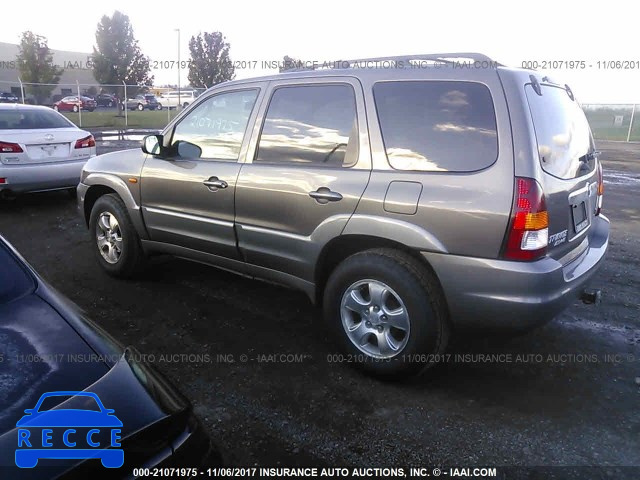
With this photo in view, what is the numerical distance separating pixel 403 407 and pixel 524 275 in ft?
3.36

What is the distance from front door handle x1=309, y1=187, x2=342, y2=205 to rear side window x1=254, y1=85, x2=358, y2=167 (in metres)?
0.19

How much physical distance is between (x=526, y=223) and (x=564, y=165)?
0.64m

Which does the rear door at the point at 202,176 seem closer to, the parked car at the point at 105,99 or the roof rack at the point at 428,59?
the roof rack at the point at 428,59

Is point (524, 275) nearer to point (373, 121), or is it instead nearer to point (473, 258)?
point (473, 258)

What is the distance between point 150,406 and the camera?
164 cm

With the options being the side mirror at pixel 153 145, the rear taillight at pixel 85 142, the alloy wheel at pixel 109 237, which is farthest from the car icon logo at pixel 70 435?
the rear taillight at pixel 85 142

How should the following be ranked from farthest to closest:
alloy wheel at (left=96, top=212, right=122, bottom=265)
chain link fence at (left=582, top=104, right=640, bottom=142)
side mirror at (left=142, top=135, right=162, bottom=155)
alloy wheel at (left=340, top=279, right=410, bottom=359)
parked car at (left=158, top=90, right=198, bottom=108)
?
1. parked car at (left=158, top=90, right=198, bottom=108)
2. chain link fence at (left=582, top=104, right=640, bottom=142)
3. alloy wheel at (left=96, top=212, right=122, bottom=265)
4. side mirror at (left=142, top=135, right=162, bottom=155)
5. alloy wheel at (left=340, top=279, right=410, bottom=359)

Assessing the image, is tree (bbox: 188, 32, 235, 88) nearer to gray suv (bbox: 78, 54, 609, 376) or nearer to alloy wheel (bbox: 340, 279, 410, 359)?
gray suv (bbox: 78, 54, 609, 376)

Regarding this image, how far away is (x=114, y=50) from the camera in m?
36.8

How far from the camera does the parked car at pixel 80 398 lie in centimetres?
141

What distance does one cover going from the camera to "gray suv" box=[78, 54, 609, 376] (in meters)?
2.83

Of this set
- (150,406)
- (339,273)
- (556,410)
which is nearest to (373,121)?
(339,273)

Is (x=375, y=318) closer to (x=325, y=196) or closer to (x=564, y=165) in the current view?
(x=325, y=196)

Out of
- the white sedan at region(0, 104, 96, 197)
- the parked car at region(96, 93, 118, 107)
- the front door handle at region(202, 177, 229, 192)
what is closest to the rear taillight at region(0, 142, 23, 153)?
the white sedan at region(0, 104, 96, 197)
